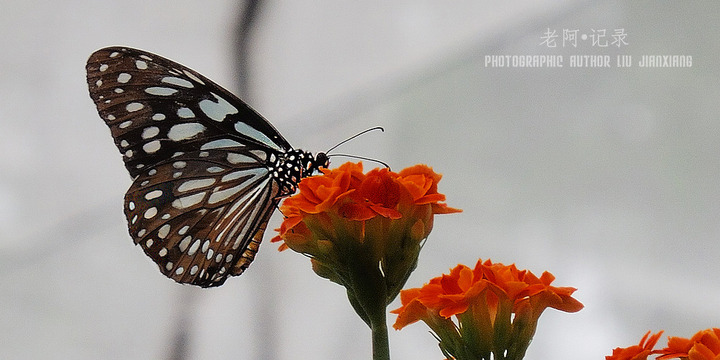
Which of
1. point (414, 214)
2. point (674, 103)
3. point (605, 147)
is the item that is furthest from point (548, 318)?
point (414, 214)

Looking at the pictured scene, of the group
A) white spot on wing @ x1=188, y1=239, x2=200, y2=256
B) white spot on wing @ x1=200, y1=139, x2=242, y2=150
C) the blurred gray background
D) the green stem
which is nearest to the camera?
the green stem

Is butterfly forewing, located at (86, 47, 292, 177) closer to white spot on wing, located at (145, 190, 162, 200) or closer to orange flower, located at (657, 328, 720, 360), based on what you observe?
white spot on wing, located at (145, 190, 162, 200)

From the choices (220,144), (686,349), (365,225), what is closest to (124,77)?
(220,144)

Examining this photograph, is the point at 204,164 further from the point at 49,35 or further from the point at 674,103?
the point at 674,103

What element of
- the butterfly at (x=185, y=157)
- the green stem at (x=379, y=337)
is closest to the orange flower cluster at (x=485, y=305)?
the green stem at (x=379, y=337)

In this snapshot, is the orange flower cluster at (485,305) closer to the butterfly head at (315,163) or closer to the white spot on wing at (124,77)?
the butterfly head at (315,163)

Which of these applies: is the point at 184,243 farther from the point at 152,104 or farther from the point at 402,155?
the point at 402,155

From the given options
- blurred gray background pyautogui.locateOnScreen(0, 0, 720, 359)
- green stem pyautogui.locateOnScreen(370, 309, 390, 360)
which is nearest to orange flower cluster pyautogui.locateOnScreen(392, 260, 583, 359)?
green stem pyautogui.locateOnScreen(370, 309, 390, 360)
